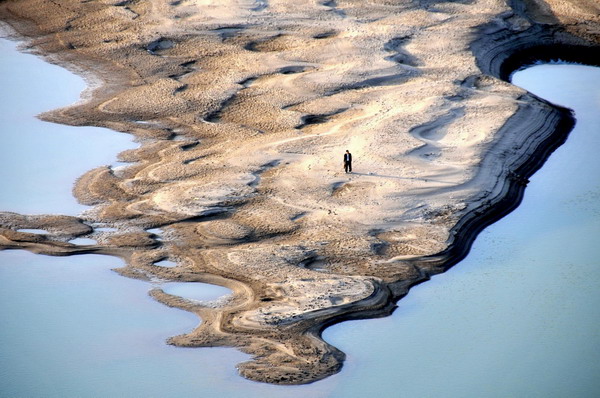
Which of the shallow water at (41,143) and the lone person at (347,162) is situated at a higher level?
the shallow water at (41,143)

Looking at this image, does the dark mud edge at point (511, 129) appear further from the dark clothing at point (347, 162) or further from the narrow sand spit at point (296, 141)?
the dark clothing at point (347, 162)

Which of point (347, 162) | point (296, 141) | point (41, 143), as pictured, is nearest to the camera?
point (347, 162)

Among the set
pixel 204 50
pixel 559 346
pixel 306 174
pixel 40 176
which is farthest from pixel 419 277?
pixel 204 50

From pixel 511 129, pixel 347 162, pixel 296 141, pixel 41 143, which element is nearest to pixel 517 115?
pixel 511 129

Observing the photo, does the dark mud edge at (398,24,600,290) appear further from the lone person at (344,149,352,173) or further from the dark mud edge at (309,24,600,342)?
the lone person at (344,149,352,173)

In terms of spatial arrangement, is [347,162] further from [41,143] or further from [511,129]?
[41,143]

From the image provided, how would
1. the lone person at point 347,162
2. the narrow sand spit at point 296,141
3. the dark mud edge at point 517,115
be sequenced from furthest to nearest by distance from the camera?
the lone person at point 347,162
the dark mud edge at point 517,115
the narrow sand spit at point 296,141

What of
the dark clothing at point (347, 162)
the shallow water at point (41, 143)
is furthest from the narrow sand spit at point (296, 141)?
the shallow water at point (41, 143)
